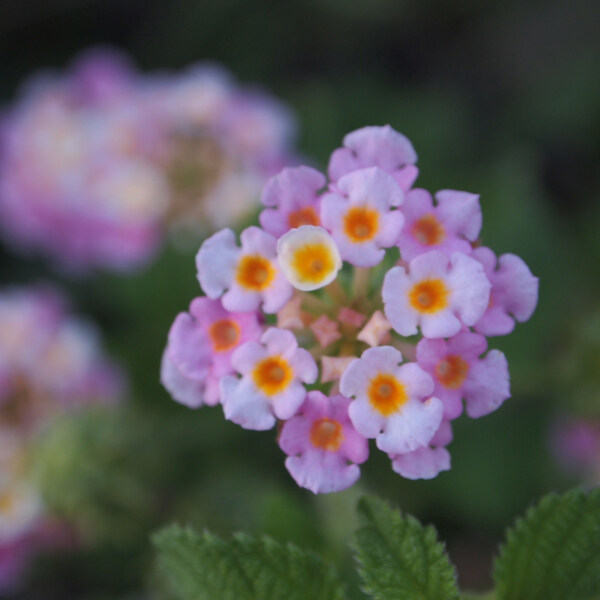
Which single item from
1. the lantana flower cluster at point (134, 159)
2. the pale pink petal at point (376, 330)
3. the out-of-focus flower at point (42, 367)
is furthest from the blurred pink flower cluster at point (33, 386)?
the pale pink petal at point (376, 330)

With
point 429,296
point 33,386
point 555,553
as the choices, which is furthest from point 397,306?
point 33,386

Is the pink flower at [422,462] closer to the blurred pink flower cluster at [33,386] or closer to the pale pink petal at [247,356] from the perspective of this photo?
the pale pink petal at [247,356]

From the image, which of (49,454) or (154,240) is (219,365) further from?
(154,240)

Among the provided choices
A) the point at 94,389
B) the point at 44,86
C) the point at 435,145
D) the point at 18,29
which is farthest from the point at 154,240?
the point at 18,29

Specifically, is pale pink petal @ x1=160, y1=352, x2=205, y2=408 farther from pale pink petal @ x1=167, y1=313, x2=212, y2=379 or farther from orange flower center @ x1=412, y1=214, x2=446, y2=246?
orange flower center @ x1=412, y1=214, x2=446, y2=246

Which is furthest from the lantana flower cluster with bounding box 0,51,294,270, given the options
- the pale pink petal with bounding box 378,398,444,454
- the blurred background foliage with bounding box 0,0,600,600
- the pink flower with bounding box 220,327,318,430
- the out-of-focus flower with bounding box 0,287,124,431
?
the pale pink petal with bounding box 378,398,444,454

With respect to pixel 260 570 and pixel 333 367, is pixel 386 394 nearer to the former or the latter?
pixel 333 367
